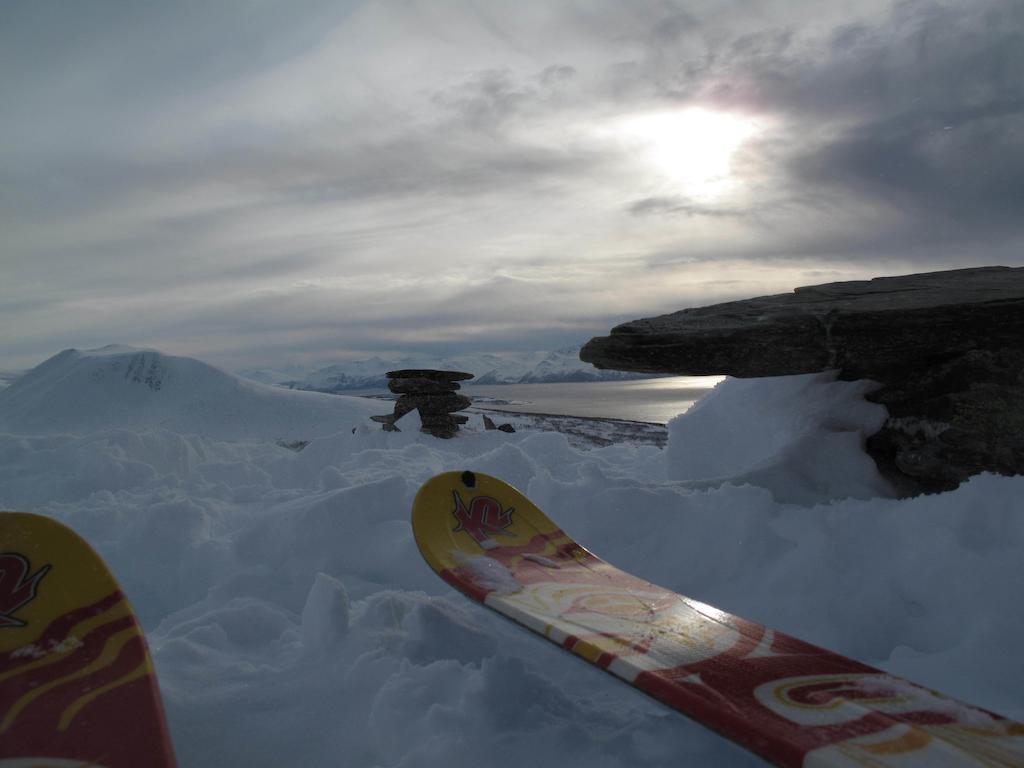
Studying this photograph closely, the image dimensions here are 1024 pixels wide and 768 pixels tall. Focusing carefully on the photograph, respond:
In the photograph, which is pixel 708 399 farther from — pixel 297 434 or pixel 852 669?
pixel 297 434

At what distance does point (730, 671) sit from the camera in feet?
7.31

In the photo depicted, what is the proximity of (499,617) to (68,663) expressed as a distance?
6.39 feet

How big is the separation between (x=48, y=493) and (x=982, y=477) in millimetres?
9134

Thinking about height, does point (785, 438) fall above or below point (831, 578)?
above

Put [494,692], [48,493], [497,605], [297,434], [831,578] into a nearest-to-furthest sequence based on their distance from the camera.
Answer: [494,692]
[497,605]
[831,578]
[48,493]
[297,434]

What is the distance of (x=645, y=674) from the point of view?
2107 millimetres

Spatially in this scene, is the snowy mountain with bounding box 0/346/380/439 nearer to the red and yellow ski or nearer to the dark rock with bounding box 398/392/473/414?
the dark rock with bounding box 398/392/473/414

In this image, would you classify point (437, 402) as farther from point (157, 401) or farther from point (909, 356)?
point (157, 401)

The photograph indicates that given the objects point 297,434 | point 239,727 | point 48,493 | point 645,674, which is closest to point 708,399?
point 645,674

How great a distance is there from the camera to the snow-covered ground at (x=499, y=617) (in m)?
2.34

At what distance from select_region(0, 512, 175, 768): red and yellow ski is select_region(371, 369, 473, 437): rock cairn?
32.1ft

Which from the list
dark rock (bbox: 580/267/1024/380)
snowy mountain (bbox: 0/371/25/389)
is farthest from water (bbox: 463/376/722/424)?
snowy mountain (bbox: 0/371/25/389)

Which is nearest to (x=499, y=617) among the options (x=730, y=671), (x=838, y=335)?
(x=730, y=671)

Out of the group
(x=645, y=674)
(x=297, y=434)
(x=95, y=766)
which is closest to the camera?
(x=95, y=766)
